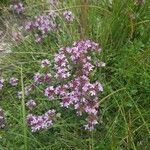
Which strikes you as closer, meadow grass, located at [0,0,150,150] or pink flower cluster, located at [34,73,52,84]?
meadow grass, located at [0,0,150,150]

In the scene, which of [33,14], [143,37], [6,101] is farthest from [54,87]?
[33,14]

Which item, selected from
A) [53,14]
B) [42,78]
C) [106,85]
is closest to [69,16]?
[53,14]

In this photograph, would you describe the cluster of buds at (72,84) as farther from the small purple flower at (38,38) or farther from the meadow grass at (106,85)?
the small purple flower at (38,38)

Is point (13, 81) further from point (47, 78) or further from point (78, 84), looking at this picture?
point (78, 84)

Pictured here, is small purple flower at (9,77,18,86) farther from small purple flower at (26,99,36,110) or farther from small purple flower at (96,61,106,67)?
small purple flower at (96,61,106,67)

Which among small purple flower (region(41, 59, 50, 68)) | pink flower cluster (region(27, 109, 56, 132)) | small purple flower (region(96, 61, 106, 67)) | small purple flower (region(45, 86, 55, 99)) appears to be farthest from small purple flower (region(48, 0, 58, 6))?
pink flower cluster (region(27, 109, 56, 132))

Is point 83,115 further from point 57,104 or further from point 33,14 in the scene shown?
point 33,14
